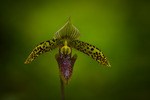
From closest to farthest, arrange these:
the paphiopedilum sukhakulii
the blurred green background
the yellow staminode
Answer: the paphiopedilum sukhakulii < the yellow staminode < the blurred green background

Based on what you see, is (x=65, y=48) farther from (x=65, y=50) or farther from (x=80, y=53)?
(x=80, y=53)

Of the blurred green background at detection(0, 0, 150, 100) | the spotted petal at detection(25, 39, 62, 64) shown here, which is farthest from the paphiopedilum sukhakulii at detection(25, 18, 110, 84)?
the blurred green background at detection(0, 0, 150, 100)

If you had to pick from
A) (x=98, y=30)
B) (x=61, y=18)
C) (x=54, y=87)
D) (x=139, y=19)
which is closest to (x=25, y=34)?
(x=61, y=18)

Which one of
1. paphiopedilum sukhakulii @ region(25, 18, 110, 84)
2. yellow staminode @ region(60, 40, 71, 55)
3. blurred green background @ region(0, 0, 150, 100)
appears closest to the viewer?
paphiopedilum sukhakulii @ region(25, 18, 110, 84)

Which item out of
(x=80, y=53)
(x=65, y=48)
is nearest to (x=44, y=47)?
(x=65, y=48)

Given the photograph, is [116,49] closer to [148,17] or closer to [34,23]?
[148,17]

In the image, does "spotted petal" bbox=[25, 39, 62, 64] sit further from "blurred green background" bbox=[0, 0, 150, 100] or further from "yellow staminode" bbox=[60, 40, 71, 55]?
"blurred green background" bbox=[0, 0, 150, 100]

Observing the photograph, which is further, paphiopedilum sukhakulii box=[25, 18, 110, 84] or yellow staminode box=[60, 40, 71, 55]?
yellow staminode box=[60, 40, 71, 55]

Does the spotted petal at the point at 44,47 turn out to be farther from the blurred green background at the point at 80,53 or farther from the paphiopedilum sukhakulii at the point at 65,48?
the blurred green background at the point at 80,53
